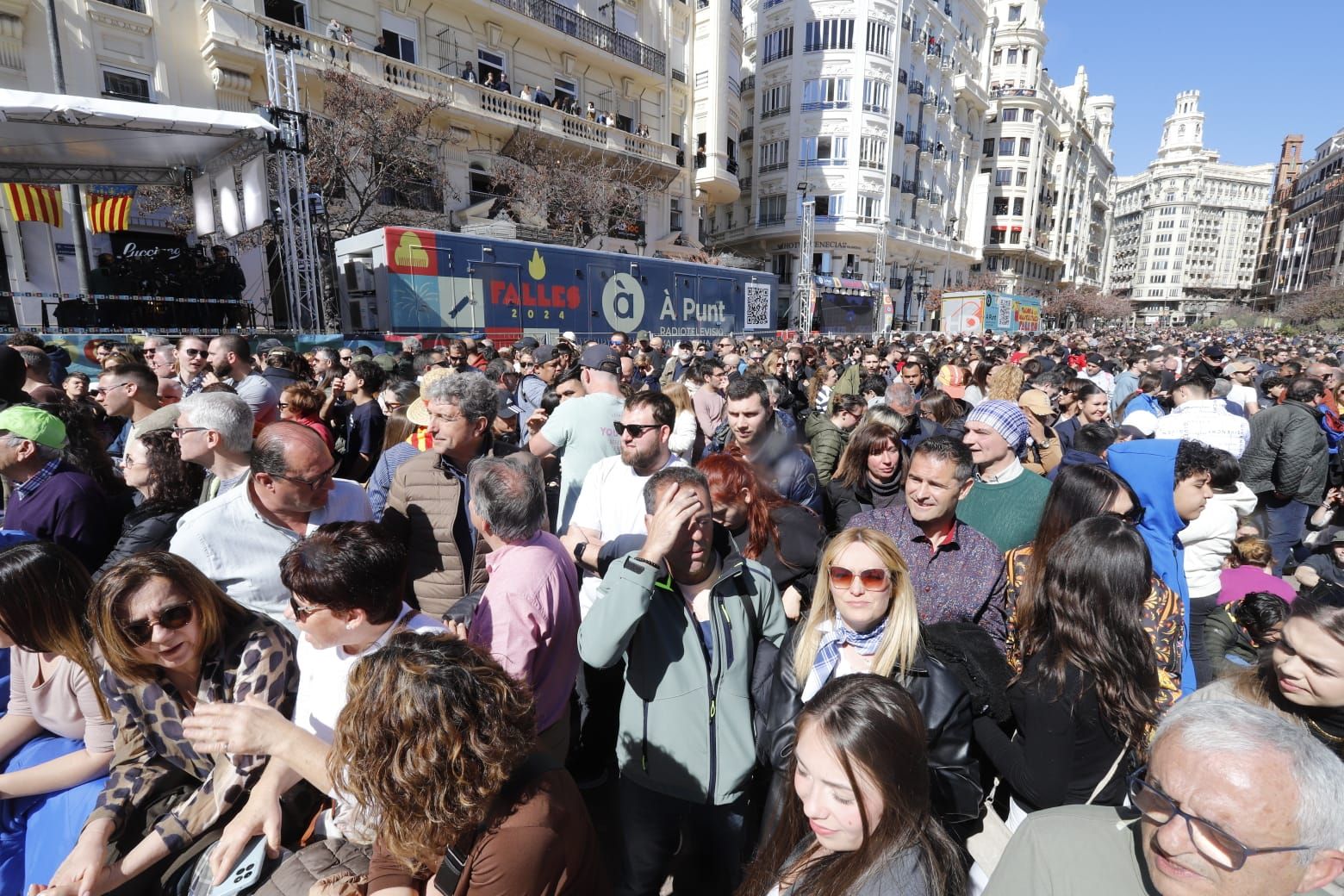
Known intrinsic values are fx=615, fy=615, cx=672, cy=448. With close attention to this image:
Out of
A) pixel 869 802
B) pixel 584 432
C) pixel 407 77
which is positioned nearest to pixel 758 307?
pixel 407 77

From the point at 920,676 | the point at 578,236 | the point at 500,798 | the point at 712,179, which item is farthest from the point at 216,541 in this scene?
the point at 712,179

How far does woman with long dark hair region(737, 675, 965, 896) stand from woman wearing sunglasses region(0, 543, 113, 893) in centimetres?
245

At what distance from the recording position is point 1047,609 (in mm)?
2162

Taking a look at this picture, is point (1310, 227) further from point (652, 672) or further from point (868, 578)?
point (652, 672)

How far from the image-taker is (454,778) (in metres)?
1.41

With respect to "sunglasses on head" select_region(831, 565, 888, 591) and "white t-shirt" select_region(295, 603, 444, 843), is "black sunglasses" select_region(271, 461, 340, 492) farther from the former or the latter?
"sunglasses on head" select_region(831, 565, 888, 591)

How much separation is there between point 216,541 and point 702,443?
12.2 ft

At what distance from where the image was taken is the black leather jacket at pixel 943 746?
1840 millimetres

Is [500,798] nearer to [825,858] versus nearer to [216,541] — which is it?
[825,858]

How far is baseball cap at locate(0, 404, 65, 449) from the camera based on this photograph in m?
3.09

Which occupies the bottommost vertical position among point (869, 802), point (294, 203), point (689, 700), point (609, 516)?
point (689, 700)

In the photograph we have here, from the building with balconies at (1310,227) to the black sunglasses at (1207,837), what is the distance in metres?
109

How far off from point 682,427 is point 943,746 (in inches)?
128

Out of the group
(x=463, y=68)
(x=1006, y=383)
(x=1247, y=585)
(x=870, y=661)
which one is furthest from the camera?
(x=463, y=68)
